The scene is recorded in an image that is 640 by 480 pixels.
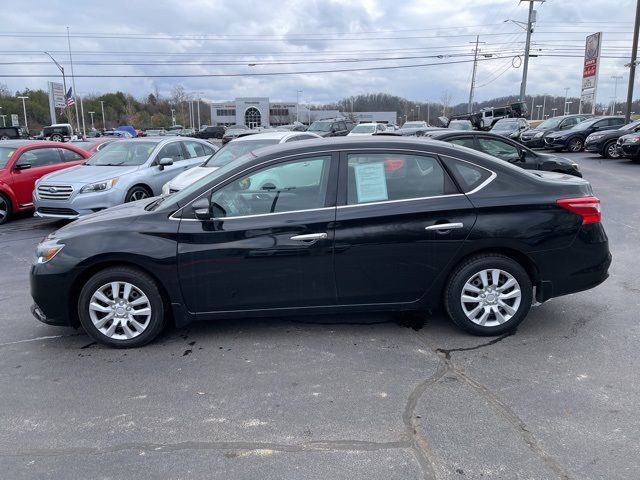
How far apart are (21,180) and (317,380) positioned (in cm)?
952

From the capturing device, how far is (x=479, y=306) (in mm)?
4367

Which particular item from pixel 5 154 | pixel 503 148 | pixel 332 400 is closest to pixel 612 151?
pixel 503 148

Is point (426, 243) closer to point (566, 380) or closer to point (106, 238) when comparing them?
point (566, 380)

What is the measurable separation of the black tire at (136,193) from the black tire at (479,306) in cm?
693

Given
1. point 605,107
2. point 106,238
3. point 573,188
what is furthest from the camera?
point 605,107

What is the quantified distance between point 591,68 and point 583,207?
36837 mm

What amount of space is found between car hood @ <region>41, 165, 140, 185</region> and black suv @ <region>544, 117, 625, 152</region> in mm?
19667

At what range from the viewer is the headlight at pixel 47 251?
13.9 ft

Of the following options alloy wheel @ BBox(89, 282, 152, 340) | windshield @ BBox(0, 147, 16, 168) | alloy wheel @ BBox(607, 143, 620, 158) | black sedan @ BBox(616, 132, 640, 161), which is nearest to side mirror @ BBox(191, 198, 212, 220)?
alloy wheel @ BBox(89, 282, 152, 340)

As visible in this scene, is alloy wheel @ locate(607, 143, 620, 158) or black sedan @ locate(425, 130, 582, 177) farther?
alloy wheel @ locate(607, 143, 620, 158)

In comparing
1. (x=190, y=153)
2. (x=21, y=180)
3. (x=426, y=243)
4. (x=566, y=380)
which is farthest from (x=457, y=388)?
(x=21, y=180)

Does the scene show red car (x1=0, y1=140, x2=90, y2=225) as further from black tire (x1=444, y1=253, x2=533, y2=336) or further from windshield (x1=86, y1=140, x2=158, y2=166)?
black tire (x1=444, y1=253, x2=533, y2=336)

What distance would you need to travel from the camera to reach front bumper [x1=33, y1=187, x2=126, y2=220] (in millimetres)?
9023

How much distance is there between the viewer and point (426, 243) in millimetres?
4227
